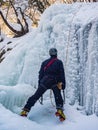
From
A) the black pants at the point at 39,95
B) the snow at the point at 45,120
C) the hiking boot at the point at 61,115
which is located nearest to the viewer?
the snow at the point at 45,120

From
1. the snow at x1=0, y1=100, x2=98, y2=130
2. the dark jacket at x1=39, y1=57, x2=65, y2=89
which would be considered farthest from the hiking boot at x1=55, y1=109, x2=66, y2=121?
the dark jacket at x1=39, y1=57, x2=65, y2=89

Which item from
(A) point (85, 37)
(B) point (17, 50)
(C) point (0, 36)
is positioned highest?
(A) point (85, 37)

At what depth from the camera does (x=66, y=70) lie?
9.00 meters

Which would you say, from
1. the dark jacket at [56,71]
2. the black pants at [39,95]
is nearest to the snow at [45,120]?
the black pants at [39,95]

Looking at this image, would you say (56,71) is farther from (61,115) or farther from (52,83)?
(61,115)

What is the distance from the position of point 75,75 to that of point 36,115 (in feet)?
4.09

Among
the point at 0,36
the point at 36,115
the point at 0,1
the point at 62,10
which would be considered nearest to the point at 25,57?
the point at 62,10

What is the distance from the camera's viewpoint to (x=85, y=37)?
8805 mm

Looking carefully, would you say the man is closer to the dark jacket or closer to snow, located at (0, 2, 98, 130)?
the dark jacket

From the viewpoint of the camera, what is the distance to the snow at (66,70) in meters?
7.84

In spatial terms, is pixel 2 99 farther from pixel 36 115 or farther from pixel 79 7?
pixel 79 7

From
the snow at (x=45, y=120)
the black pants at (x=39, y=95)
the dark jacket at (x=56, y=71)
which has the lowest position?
the snow at (x=45, y=120)

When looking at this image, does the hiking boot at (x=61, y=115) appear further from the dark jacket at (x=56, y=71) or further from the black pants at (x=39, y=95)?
the dark jacket at (x=56, y=71)

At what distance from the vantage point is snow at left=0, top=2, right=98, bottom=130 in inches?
309
